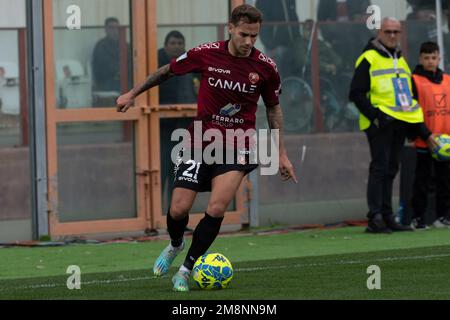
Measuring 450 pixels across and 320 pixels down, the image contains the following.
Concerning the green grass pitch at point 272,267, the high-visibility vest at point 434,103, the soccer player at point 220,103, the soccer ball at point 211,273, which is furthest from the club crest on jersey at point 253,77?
the high-visibility vest at point 434,103

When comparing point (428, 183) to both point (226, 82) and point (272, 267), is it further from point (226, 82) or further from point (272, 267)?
point (226, 82)

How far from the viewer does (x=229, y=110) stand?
10.2 m

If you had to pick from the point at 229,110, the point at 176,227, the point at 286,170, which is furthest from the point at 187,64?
the point at 176,227

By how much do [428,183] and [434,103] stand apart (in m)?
A: 0.95

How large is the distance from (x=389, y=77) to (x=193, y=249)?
5.51 metres

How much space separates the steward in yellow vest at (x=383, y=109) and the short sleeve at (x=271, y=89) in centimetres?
413

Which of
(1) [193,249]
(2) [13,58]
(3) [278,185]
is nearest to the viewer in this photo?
(1) [193,249]

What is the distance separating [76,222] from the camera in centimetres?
1496

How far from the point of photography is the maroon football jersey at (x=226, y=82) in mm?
10195

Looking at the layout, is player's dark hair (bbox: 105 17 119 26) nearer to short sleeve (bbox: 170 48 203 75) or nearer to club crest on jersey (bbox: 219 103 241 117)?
short sleeve (bbox: 170 48 203 75)

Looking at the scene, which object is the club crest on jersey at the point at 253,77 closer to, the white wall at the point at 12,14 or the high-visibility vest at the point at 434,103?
the white wall at the point at 12,14
